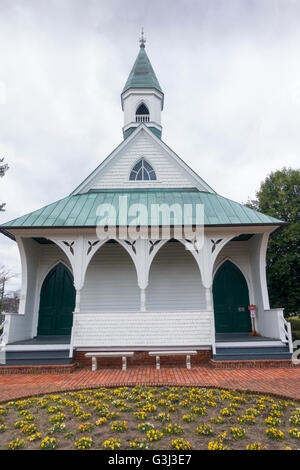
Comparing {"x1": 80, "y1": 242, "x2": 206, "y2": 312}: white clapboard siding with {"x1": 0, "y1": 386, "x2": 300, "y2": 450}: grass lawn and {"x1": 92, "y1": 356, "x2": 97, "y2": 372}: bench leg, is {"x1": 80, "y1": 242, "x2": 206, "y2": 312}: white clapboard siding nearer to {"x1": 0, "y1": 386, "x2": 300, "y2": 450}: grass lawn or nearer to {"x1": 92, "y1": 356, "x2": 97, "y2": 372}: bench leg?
{"x1": 92, "y1": 356, "x2": 97, "y2": 372}: bench leg

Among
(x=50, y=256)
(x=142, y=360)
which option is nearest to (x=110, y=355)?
(x=142, y=360)

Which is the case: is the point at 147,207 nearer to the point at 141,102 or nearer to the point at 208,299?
the point at 208,299

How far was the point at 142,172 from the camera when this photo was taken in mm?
12992

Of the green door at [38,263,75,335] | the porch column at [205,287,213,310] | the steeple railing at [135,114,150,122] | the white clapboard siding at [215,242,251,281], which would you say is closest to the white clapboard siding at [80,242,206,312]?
the green door at [38,263,75,335]

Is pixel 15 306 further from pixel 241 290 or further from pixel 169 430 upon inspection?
pixel 169 430

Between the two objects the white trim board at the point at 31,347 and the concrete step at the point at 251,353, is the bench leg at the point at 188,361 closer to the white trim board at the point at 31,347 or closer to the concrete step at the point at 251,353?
the concrete step at the point at 251,353

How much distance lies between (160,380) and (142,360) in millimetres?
1989

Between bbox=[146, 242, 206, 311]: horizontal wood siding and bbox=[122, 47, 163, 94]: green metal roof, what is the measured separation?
9.83 m

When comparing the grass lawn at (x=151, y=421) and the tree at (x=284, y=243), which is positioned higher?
the tree at (x=284, y=243)

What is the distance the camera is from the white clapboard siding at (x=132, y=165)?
12594 mm

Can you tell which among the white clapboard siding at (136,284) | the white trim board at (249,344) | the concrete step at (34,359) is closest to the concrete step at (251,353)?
the white trim board at (249,344)

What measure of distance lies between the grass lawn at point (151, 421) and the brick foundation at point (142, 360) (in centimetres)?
287

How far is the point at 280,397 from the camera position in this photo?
18.5ft
